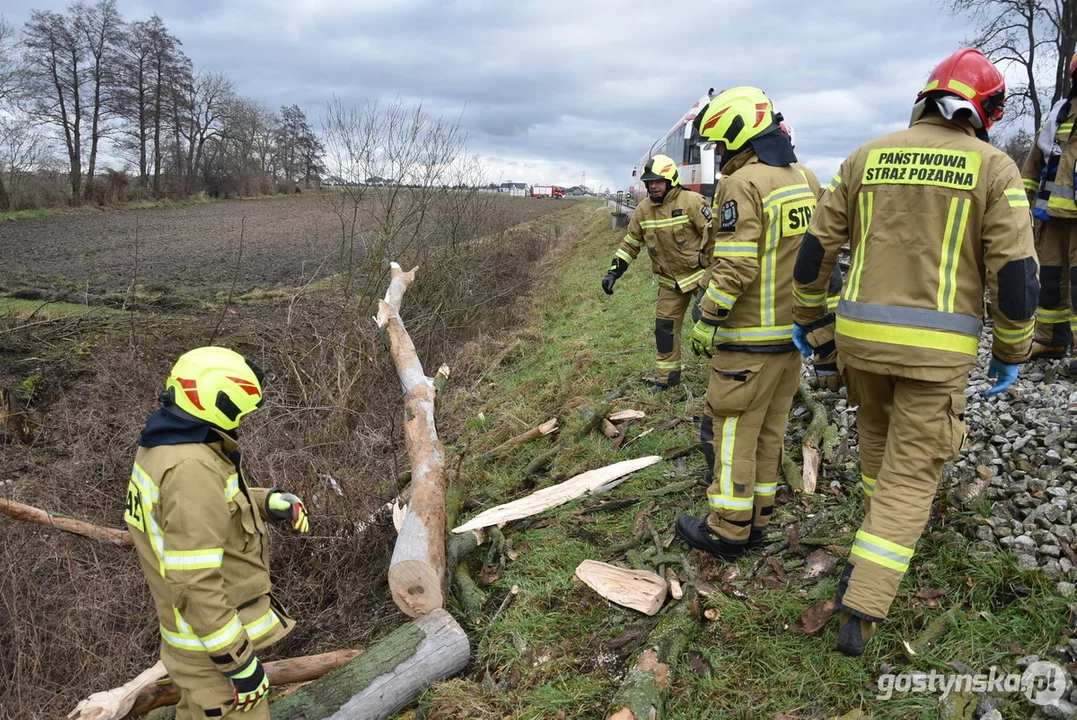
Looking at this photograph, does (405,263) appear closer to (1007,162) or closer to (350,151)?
(350,151)

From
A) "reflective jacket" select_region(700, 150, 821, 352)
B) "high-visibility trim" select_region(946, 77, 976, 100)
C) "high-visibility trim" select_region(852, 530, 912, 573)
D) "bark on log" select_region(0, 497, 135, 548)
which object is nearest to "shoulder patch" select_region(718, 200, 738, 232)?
"reflective jacket" select_region(700, 150, 821, 352)

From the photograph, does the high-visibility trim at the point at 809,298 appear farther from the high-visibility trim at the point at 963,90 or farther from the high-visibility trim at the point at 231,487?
the high-visibility trim at the point at 231,487

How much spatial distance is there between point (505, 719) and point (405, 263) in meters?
7.48

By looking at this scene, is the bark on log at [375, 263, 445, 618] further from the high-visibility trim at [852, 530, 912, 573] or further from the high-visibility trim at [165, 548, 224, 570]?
the high-visibility trim at [852, 530, 912, 573]

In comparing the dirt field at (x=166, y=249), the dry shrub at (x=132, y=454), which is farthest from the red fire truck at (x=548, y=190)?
the dry shrub at (x=132, y=454)

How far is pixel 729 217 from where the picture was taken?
9.46 feet

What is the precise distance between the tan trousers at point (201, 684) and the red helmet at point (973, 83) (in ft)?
10.9

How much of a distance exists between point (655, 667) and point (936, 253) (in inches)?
76.4

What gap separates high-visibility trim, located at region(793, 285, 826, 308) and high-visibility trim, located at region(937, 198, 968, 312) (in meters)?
0.49

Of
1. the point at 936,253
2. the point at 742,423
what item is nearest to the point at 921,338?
the point at 936,253

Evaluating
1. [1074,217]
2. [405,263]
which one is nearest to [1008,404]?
[1074,217]

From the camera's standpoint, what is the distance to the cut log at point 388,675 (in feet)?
8.51

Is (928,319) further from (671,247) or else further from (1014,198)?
(671,247)

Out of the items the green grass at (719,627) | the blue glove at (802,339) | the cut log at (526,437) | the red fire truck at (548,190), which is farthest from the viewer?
the red fire truck at (548,190)
